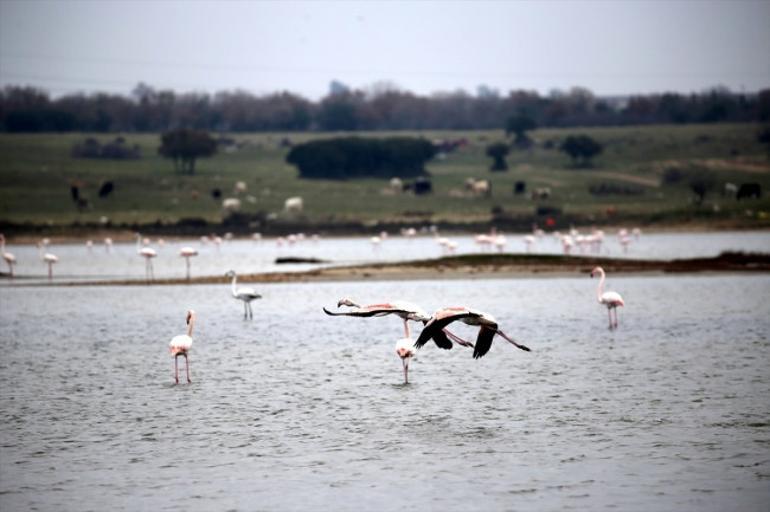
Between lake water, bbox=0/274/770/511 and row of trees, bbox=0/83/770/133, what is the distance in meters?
112

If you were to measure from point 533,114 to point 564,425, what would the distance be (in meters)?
147

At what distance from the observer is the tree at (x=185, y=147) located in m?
100

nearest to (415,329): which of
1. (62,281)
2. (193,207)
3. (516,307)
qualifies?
(516,307)

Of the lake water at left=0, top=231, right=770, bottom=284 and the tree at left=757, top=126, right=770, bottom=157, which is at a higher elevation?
the tree at left=757, top=126, right=770, bottom=157

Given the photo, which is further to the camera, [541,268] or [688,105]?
[688,105]

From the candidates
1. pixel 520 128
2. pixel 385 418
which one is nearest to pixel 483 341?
pixel 385 418

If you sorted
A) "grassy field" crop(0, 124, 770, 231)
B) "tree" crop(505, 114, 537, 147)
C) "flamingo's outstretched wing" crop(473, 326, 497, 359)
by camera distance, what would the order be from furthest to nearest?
"tree" crop(505, 114, 537, 147) → "grassy field" crop(0, 124, 770, 231) → "flamingo's outstretched wing" crop(473, 326, 497, 359)

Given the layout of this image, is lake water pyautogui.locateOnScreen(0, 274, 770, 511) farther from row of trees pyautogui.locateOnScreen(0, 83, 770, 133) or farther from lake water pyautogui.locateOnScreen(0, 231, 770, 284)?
row of trees pyautogui.locateOnScreen(0, 83, 770, 133)

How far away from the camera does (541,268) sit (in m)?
41.9

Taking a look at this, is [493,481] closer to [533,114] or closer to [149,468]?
[149,468]

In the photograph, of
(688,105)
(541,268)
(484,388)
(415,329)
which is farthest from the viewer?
(688,105)

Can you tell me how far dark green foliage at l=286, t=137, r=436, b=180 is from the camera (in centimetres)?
10062

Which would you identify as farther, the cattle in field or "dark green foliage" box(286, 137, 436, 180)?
"dark green foliage" box(286, 137, 436, 180)

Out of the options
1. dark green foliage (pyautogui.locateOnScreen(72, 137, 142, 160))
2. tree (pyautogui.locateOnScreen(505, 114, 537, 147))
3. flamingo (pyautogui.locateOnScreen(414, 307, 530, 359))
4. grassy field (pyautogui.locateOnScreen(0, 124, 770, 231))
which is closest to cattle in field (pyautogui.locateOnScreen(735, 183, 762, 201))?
grassy field (pyautogui.locateOnScreen(0, 124, 770, 231))
